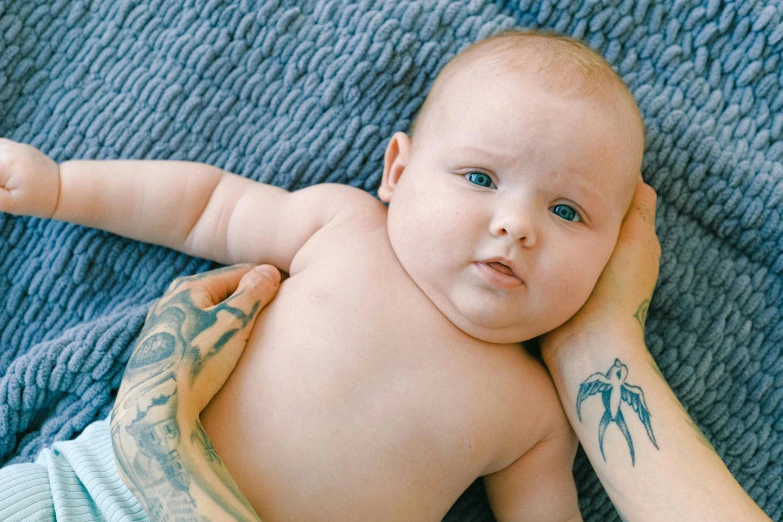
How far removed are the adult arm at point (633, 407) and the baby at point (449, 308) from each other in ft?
0.21

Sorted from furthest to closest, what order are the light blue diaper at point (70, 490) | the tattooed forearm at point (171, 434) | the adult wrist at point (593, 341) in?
the adult wrist at point (593, 341)
the light blue diaper at point (70, 490)
the tattooed forearm at point (171, 434)

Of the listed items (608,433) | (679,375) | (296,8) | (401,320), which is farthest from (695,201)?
(296,8)

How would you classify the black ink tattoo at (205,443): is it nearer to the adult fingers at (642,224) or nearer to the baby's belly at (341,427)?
the baby's belly at (341,427)

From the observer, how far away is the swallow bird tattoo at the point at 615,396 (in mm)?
1174

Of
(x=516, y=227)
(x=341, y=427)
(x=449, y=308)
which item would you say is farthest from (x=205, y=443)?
(x=516, y=227)

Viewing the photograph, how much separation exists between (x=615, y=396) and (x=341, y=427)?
1.49ft

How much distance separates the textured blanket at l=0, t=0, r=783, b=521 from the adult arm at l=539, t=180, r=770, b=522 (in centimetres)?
18

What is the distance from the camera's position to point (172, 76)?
4.81 ft

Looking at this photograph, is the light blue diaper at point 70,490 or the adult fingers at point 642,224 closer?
the light blue diaper at point 70,490

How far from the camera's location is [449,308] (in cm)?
120

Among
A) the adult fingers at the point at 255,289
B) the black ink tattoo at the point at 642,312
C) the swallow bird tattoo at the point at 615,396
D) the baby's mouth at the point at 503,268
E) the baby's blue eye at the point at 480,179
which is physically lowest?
the adult fingers at the point at 255,289

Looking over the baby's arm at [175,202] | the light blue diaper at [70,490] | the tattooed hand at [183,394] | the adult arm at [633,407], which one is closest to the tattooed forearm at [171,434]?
the tattooed hand at [183,394]

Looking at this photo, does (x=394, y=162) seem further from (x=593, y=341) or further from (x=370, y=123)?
(x=593, y=341)

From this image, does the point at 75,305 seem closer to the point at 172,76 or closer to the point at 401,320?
the point at 172,76
